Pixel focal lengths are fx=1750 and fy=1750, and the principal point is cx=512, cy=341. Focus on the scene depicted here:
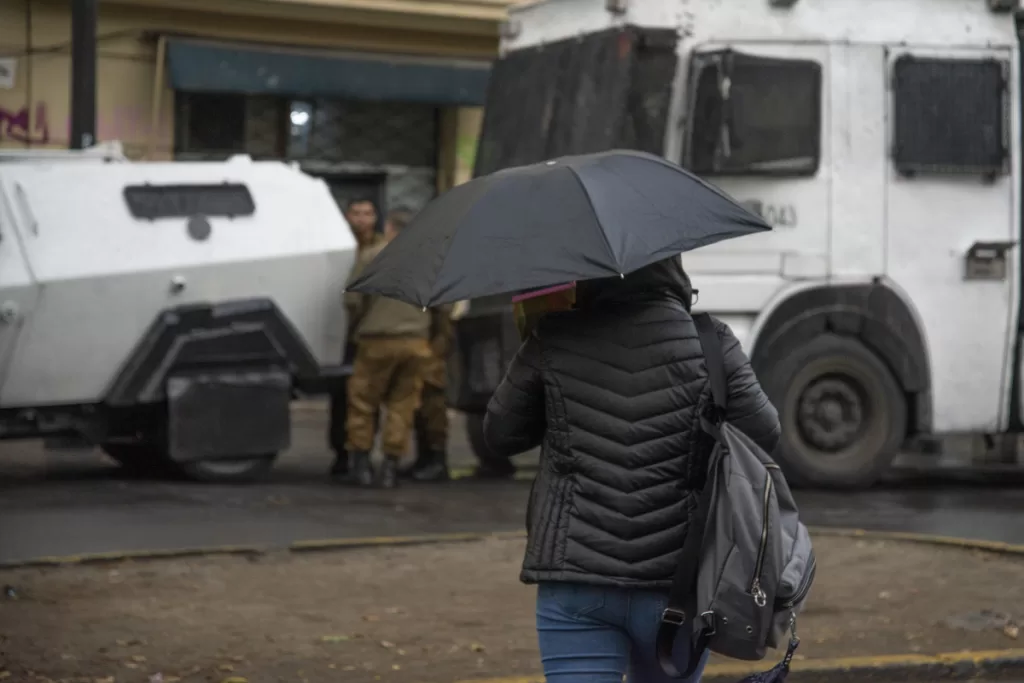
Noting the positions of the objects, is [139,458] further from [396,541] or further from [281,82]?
[281,82]

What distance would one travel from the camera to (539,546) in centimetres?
362

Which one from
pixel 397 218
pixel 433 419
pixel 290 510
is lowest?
pixel 290 510

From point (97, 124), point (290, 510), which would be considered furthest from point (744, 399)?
point (97, 124)

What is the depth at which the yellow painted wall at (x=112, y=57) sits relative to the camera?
57.8 feet

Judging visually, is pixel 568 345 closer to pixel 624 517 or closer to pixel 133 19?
pixel 624 517

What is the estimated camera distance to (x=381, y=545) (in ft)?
28.2

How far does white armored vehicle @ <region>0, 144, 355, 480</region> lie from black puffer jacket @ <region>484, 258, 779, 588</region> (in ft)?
23.8

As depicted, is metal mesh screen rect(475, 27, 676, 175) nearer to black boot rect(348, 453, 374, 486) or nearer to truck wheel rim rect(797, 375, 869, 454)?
truck wheel rim rect(797, 375, 869, 454)

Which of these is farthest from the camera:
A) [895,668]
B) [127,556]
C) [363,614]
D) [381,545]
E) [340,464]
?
[340,464]

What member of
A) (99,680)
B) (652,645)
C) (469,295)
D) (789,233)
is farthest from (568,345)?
(789,233)

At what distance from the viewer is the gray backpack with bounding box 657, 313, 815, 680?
342 centimetres

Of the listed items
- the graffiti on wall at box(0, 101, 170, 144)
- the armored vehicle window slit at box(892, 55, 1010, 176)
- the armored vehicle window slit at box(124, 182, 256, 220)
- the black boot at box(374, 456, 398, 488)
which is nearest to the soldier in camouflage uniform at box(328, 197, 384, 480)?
the black boot at box(374, 456, 398, 488)

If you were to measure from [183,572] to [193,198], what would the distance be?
12.5 feet

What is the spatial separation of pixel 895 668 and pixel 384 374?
5.58 m
